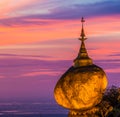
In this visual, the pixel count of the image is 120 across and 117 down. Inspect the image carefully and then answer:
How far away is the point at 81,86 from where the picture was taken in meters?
44.9

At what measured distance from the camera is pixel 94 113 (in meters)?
46.2

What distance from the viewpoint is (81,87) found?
1769 inches

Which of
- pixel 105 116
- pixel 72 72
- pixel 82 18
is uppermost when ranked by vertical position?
pixel 82 18

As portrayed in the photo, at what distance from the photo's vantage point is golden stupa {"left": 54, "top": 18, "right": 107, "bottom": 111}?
4500 centimetres

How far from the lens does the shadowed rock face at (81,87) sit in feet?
148

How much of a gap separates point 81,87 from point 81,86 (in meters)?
0.06

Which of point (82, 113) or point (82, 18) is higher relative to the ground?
point (82, 18)

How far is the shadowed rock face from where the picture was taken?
148 feet

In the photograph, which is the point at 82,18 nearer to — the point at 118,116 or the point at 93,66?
the point at 93,66

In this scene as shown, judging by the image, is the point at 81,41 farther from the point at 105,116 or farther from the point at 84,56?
the point at 105,116

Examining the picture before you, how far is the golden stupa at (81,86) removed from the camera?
45.0 meters

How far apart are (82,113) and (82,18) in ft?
19.5

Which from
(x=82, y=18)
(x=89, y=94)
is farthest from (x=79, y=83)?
(x=82, y=18)

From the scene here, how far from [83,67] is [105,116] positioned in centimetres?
334
